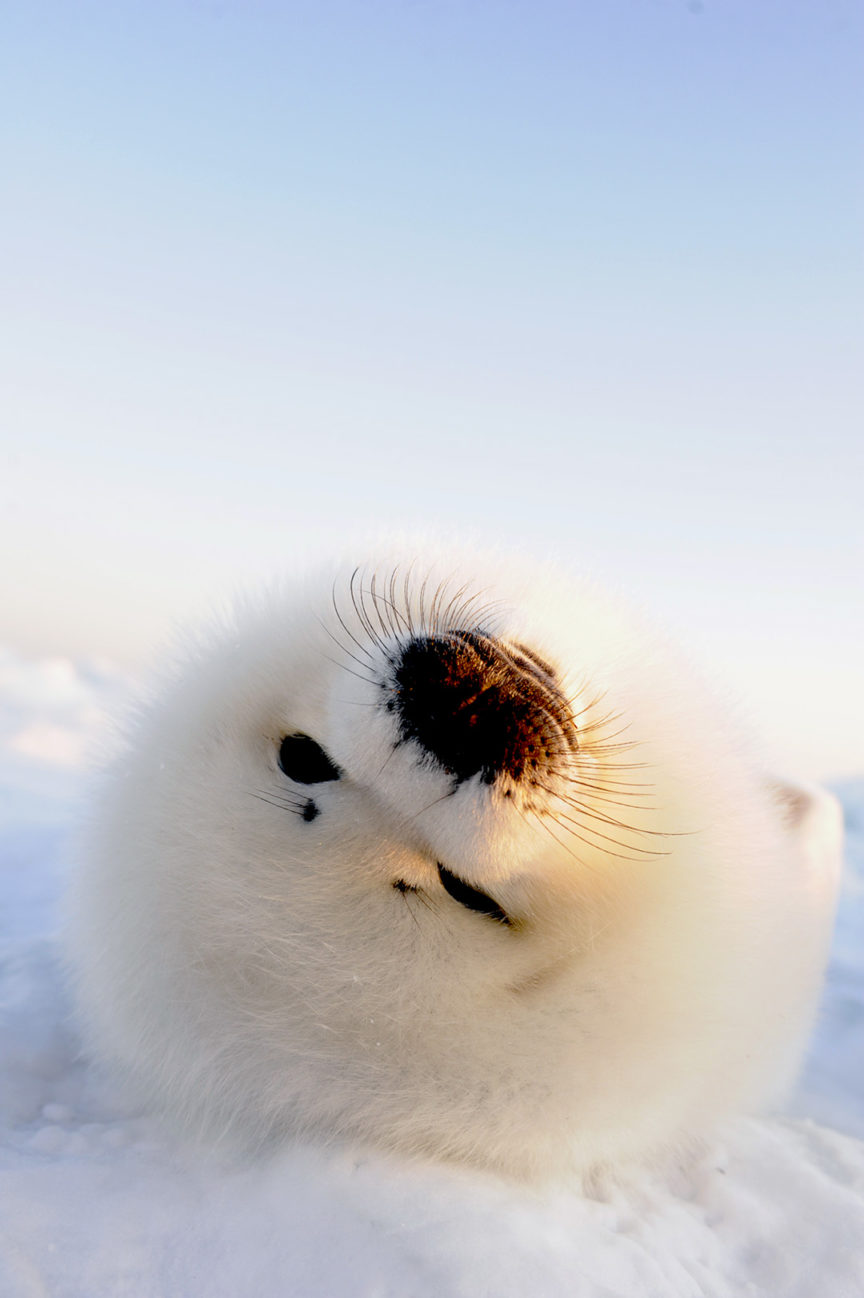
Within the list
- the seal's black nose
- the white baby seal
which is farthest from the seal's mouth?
the seal's black nose

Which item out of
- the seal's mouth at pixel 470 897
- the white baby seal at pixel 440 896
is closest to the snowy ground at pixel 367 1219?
the white baby seal at pixel 440 896

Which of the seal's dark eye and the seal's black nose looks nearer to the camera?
the seal's black nose

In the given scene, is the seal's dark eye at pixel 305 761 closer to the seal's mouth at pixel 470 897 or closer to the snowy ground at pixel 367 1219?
the seal's mouth at pixel 470 897

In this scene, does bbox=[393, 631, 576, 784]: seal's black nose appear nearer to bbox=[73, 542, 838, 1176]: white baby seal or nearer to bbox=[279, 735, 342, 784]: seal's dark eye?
bbox=[73, 542, 838, 1176]: white baby seal

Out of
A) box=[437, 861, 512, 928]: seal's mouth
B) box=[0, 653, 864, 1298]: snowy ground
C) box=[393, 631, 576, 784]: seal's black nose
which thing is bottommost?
box=[0, 653, 864, 1298]: snowy ground

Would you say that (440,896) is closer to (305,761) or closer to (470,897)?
(470,897)

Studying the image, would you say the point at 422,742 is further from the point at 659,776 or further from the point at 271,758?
the point at 659,776

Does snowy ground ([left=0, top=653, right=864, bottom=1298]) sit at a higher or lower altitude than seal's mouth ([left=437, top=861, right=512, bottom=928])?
lower
